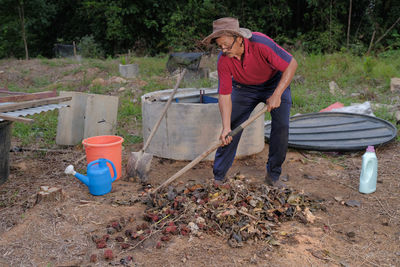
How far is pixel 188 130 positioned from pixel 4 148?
189cm

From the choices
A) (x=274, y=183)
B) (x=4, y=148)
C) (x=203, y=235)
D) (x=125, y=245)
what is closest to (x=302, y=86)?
(x=274, y=183)

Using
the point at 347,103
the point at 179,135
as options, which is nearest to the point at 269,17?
the point at 347,103

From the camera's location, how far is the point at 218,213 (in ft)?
9.02

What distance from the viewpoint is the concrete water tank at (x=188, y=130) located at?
13.2ft

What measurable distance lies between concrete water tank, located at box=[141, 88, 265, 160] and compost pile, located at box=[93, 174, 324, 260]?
0.90 metres

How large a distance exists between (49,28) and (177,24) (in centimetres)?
Result: 853

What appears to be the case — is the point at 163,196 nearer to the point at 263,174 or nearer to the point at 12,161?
the point at 263,174

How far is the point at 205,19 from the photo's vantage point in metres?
12.8

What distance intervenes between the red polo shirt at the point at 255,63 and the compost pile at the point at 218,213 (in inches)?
36.2

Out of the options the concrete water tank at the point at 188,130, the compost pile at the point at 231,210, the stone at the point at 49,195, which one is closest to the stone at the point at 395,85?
the concrete water tank at the point at 188,130

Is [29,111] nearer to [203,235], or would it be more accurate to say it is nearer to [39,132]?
[203,235]

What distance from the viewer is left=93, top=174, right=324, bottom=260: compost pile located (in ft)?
8.45

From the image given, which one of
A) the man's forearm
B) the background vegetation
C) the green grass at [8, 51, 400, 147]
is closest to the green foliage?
the background vegetation

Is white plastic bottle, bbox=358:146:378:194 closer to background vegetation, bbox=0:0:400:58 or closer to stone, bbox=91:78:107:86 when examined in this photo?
stone, bbox=91:78:107:86
